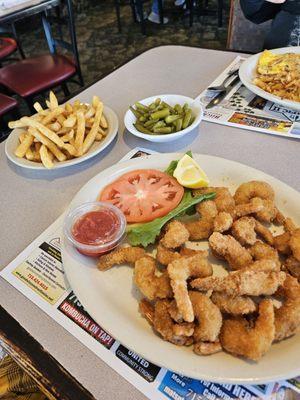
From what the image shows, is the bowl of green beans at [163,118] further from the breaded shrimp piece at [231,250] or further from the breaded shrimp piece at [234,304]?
the breaded shrimp piece at [234,304]

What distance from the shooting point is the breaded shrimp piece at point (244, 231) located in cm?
95

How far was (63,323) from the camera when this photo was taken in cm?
89

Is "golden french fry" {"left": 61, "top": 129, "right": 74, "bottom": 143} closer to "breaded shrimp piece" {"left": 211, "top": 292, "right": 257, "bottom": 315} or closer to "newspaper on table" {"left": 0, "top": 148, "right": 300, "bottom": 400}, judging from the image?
"newspaper on table" {"left": 0, "top": 148, "right": 300, "bottom": 400}

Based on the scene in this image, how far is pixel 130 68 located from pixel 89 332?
1.69 metres

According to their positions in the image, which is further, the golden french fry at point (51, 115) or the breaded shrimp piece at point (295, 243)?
the golden french fry at point (51, 115)

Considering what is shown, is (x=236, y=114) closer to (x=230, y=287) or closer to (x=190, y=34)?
(x=230, y=287)

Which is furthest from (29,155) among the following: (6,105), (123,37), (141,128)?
(123,37)

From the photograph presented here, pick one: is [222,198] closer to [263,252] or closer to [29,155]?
[263,252]

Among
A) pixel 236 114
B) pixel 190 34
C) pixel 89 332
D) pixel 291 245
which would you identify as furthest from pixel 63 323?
pixel 190 34

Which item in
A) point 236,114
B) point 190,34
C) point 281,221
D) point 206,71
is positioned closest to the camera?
point 281,221

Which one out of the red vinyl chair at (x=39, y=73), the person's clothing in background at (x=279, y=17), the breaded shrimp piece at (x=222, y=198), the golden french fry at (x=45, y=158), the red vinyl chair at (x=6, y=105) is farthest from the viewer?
the red vinyl chair at (x=39, y=73)

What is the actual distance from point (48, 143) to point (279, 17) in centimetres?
189

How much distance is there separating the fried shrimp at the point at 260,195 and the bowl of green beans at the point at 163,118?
1.33 ft

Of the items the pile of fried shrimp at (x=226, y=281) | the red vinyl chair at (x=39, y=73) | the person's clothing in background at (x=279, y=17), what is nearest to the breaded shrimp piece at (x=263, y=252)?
the pile of fried shrimp at (x=226, y=281)
